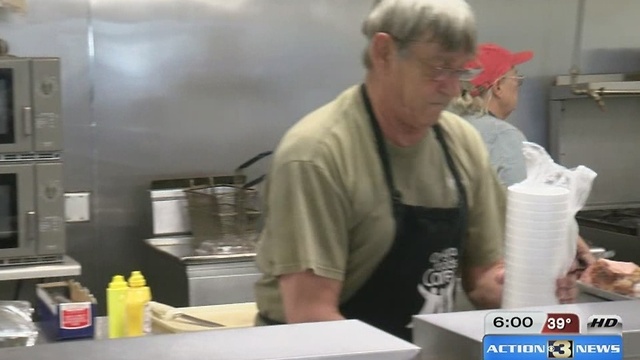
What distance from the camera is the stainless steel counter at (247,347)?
27.7 inches

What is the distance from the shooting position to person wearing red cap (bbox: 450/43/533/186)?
2582 mm

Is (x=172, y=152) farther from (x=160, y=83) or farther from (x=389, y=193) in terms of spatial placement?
(x=389, y=193)

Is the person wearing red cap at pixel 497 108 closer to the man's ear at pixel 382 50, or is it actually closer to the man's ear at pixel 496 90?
the man's ear at pixel 496 90

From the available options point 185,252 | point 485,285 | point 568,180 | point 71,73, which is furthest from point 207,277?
point 568,180

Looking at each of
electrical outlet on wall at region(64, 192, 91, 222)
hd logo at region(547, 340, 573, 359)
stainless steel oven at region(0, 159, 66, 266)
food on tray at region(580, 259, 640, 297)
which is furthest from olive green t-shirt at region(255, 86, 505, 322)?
electrical outlet on wall at region(64, 192, 91, 222)

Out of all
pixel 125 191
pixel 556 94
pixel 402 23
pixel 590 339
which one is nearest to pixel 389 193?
pixel 402 23

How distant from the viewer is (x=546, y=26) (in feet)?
11.7

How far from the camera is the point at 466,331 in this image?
756mm

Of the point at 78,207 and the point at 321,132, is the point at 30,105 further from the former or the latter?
the point at 321,132

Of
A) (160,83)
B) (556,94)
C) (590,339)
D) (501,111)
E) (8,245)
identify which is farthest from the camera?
(556,94)

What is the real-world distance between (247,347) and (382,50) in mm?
716

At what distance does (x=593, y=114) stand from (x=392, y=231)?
2486mm

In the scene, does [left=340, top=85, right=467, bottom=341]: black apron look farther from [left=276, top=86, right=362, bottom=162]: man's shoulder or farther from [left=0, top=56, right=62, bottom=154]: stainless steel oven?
[left=0, top=56, right=62, bottom=154]: stainless steel oven

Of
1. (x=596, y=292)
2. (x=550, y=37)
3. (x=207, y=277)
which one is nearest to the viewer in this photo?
(x=596, y=292)
